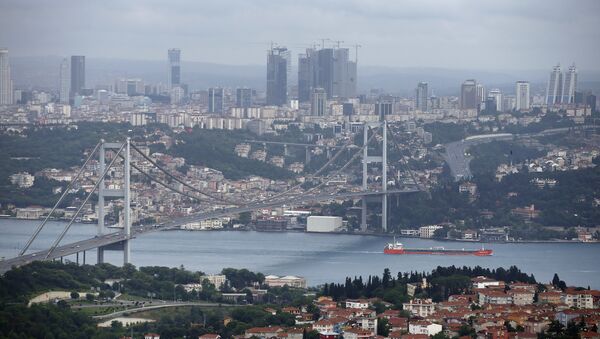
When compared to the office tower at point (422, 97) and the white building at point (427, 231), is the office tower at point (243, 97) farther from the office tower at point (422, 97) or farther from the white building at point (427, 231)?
the white building at point (427, 231)

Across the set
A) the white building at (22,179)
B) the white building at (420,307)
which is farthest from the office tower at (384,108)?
the white building at (420,307)

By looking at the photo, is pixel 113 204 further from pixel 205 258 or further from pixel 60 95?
→ pixel 60 95

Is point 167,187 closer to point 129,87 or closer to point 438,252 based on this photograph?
point 438,252

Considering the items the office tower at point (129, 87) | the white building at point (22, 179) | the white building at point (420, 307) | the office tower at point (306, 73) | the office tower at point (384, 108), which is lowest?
the white building at point (420, 307)

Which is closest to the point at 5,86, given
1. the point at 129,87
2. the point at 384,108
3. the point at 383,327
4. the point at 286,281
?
the point at 384,108

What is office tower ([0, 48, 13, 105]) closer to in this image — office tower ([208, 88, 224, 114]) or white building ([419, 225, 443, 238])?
white building ([419, 225, 443, 238])

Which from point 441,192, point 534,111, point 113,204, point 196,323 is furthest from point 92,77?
point 196,323

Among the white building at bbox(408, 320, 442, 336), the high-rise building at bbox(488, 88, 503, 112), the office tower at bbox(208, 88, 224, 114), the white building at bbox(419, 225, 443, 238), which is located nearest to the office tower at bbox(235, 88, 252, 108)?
the office tower at bbox(208, 88, 224, 114)
